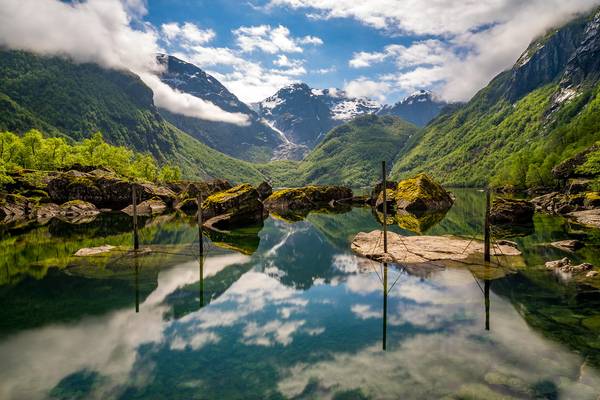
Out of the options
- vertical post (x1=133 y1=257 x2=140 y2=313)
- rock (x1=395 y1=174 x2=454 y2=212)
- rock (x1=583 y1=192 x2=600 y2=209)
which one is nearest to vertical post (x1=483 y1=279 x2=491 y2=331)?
vertical post (x1=133 y1=257 x2=140 y2=313)

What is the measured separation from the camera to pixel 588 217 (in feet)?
192

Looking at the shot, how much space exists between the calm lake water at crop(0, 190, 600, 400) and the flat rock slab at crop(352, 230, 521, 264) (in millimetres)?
2535

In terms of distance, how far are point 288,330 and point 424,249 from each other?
70.1 feet

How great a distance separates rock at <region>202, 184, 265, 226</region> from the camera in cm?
6469

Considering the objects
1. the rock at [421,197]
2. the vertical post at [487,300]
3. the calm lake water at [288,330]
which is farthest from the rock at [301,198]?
the vertical post at [487,300]

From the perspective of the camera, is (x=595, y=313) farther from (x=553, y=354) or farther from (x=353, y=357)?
(x=353, y=357)

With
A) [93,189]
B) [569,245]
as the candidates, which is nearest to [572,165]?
[569,245]

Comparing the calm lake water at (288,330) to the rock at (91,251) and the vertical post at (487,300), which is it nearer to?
the vertical post at (487,300)

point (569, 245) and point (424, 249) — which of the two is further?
point (569, 245)

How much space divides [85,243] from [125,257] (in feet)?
40.3

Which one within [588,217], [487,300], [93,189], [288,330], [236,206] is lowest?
[288,330]

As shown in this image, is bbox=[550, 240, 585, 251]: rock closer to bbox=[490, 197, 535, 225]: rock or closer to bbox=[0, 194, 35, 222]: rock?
bbox=[490, 197, 535, 225]: rock

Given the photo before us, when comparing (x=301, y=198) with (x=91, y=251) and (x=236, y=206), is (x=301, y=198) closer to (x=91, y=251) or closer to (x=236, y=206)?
(x=236, y=206)

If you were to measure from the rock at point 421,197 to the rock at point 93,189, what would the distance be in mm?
67759
